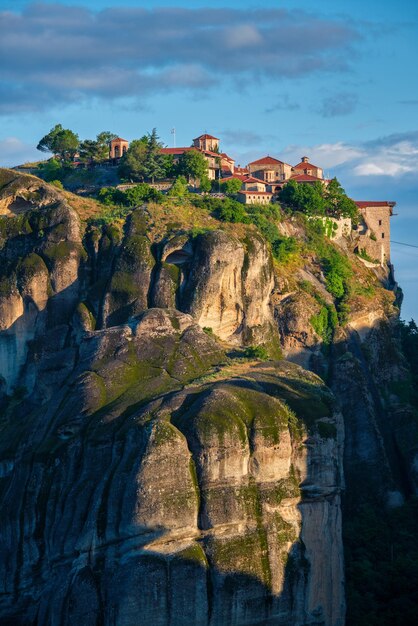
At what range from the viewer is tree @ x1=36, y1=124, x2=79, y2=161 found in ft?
388

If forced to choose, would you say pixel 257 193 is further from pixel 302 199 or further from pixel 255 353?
pixel 255 353

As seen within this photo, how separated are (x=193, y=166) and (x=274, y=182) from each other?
242 inches

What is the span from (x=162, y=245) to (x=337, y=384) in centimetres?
1131

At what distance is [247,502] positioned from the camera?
7869 centimetres

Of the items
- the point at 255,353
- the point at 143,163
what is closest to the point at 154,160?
the point at 143,163

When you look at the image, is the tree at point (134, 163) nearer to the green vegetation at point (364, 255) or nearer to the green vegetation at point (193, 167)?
the green vegetation at point (193, 167)

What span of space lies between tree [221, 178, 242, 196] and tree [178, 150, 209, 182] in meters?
1.26

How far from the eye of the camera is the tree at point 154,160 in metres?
109

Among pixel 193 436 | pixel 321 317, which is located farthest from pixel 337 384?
pixel 193 436

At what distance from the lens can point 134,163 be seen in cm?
10856

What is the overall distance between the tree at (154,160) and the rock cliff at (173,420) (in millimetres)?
6935

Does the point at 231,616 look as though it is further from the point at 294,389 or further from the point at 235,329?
the point at 235,329

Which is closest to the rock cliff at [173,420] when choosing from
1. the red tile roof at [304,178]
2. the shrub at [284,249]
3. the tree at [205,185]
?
the shrub at [284,249]

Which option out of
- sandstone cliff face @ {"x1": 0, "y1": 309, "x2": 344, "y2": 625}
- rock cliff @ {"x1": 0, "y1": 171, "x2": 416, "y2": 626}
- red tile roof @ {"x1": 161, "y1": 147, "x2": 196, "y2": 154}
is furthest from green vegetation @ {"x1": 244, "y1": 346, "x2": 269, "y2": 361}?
red tile roof @ {"x1": 161, "y1": 147, "x2": 196, "y2": 154}
